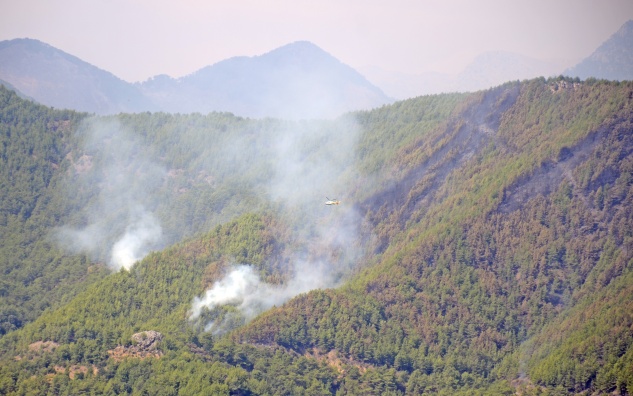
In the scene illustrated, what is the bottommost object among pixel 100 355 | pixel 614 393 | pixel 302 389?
pixel 614 393

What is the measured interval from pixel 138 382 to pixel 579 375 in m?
67.0

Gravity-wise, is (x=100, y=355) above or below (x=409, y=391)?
above

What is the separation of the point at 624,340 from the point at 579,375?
337 inches

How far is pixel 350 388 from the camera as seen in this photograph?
198125mm

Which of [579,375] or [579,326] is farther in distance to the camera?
[579,326]

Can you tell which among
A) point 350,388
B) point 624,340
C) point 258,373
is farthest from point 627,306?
point 258,373

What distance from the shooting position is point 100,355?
655ft

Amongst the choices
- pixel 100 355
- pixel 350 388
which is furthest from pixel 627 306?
pixel 100 355

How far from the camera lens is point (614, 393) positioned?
176250 mm

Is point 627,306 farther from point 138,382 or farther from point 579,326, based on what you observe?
point 138,382

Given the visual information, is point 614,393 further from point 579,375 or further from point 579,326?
point 579,326

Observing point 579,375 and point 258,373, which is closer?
point 579,375

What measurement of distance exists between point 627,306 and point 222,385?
63.4 m

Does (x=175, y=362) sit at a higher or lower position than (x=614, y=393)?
higher
